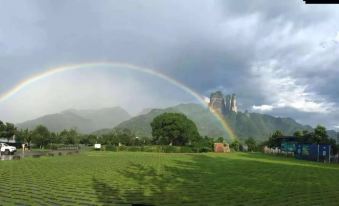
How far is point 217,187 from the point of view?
20625 millimetres

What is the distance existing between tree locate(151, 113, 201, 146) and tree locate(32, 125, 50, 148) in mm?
40814

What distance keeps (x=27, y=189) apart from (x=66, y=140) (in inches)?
4802

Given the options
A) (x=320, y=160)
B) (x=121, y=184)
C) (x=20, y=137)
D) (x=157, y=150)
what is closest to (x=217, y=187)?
(x=121, y=184)

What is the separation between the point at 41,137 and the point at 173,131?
47.6 meters

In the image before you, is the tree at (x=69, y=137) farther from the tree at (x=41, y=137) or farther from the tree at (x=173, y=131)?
the tree at (x=173, y=131)

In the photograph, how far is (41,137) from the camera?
354ft

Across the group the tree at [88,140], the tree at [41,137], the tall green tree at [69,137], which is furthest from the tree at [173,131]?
the tree at [41,137]

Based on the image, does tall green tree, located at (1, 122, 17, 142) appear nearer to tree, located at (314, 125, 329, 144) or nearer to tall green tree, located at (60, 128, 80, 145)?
tall green tree, located at (60, 128, 80, 145)

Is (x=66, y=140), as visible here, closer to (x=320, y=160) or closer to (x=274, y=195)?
(x=320, y=160)

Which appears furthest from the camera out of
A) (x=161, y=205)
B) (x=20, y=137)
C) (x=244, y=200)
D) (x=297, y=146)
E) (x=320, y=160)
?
(x=20, y=137)

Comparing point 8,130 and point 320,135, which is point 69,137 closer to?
point 8,130

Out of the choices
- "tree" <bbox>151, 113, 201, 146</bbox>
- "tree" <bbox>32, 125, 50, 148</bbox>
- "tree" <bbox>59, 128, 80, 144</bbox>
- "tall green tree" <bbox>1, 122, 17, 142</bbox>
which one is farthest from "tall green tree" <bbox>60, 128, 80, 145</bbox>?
"tree" <bbox>151, 113, 201, 146</bbox>

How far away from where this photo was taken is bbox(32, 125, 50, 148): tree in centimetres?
10644

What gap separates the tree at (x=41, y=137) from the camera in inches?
4190
